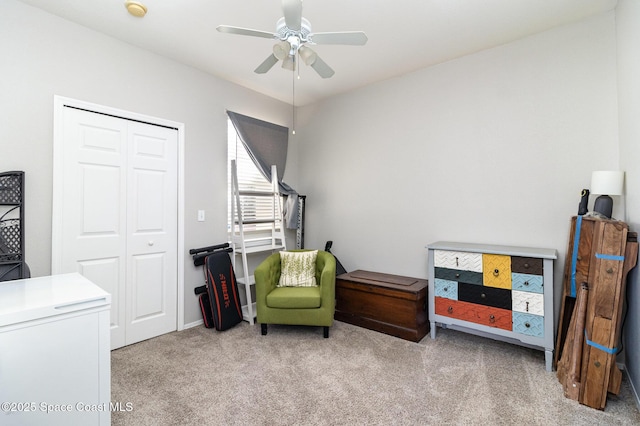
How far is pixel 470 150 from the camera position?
3084mm

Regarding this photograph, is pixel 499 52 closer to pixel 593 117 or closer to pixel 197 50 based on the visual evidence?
pixel 593 117

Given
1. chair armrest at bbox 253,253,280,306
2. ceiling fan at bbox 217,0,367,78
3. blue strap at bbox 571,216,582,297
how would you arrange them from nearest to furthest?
ceiling fan at bbox 217,0,367,78
blue strap at bbox 571,216,582,297
chair armrest at bbox 253,253,280,306

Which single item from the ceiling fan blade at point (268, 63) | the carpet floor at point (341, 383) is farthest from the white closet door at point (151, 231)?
the ceiling fan blade at point (268, 63)

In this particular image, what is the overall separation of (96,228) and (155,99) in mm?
1347

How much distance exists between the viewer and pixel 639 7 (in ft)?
6.06

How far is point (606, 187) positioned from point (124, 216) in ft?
12.8

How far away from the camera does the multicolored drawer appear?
240 cm

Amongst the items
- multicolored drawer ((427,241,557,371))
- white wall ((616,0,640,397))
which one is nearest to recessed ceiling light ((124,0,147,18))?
multicolored drawer ((427,241,557,371))

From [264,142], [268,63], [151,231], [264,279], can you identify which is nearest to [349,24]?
[268,63]

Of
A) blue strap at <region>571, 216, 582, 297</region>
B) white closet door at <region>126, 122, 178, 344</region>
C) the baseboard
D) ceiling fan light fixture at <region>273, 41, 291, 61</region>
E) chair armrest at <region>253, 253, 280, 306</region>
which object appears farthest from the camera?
the baseboard

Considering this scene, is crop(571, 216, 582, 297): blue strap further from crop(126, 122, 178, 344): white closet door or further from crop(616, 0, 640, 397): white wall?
crop(126, 122, 178, 344): white closet door

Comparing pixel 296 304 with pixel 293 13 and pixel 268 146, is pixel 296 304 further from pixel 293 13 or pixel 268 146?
pixel 293 13

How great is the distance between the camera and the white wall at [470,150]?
255 cm

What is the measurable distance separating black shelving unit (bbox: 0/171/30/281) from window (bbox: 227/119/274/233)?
1.79m
